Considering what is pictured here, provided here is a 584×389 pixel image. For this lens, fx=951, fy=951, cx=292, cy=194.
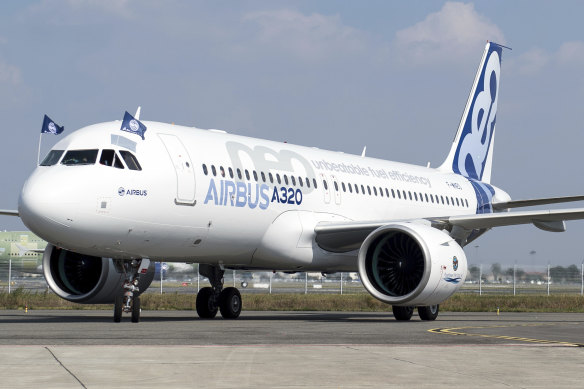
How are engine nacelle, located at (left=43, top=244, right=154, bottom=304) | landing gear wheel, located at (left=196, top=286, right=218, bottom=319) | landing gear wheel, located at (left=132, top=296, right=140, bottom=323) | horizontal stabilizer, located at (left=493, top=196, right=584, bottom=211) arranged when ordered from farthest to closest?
horizontal stabilizer, located at (left=493, top=196, right=584, bottom=211) < landing gear wheel, located at (left=196, top=286, right=218, bottom=319) < engine nacelle, located at (left=43, top=244, right=154, bottom=304) < landing gear wheel, located at (left=132, top=296, right=140, bottom=323)

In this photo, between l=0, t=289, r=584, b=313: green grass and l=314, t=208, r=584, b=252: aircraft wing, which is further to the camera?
l=0, t=289, r=584, b=313: green grass

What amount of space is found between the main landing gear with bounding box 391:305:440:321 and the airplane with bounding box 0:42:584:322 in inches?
1.2

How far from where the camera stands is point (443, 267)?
65.9 ft

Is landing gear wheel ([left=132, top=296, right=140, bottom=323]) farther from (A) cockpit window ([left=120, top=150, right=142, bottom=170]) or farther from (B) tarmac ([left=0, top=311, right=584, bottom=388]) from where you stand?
(A) cockpit window ([left=120, top=150, right=142, bottom=170])

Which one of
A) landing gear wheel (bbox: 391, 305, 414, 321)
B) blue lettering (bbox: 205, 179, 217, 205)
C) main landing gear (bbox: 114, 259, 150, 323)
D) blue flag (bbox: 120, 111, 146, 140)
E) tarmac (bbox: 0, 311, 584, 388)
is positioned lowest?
tarmac (bbox: 0, 311, 584, 388)

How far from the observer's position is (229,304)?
73.8ft

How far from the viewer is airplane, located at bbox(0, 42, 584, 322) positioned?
17.7 metres

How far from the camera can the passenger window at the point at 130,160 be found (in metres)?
18.2

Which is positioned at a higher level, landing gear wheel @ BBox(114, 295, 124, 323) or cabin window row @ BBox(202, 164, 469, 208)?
cabin window row @ BBox(202, 164, 469, 208)

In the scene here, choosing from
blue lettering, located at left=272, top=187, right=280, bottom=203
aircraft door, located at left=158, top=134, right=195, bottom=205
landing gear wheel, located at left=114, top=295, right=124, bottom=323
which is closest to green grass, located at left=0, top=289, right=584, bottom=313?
blue lettering, located at left=272, top=187, right=280, bottom=203

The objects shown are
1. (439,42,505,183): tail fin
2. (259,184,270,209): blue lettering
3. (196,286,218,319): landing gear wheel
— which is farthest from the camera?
(439,42,505,183): tail fin

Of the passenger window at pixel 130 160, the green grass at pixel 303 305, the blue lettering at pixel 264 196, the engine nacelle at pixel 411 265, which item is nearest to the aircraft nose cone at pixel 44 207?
the passenger window at pixel 130 160

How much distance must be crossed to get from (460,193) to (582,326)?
35.0 feet

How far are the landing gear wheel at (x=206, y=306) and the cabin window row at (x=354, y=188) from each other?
134 inches
